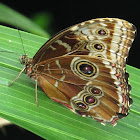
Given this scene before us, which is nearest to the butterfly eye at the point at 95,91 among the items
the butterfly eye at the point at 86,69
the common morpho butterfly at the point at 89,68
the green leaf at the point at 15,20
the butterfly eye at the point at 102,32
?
the common morpho butterfly at the point at 89,68

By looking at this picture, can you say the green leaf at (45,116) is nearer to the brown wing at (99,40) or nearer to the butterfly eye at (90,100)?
the butterfly eye at (90,100)

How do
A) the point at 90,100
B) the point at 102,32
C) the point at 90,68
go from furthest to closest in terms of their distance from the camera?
the point at 90,100 < the point at 90,68 < the point at 102,32

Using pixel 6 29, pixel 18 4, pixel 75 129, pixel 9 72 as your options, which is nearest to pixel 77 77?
pixel 75 129

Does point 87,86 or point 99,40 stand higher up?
point 99,40

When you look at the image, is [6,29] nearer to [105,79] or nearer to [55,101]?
[55,101]

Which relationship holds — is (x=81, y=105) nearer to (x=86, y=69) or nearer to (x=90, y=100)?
(x=90, y=100)

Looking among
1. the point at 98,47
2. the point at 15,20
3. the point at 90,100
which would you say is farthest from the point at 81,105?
the point at 15,20

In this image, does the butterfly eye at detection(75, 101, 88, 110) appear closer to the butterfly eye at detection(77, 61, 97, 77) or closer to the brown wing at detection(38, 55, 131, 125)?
the brown wing at detection(38, 55, 131, 125)
